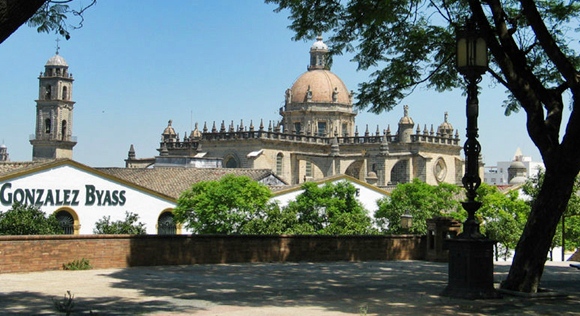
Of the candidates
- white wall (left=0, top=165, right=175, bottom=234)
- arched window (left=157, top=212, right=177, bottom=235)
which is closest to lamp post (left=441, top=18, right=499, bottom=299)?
white wall (left=0, top=165, right=175, bottom=234)

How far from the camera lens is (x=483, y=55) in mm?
11570

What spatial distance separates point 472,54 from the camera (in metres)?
11.6

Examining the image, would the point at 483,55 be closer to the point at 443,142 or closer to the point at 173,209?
the point at 173,209

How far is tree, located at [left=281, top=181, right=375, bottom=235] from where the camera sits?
39688mm

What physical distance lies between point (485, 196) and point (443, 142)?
138 ft

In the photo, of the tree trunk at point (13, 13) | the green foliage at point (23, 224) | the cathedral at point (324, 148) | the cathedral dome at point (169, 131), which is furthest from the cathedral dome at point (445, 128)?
the tree trunk at point (13, 13)

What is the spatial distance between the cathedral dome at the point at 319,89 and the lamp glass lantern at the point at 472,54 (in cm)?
8165

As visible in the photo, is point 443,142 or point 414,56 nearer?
point 414,56

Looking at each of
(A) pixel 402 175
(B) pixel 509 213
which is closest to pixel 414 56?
(B) pixel 509 213

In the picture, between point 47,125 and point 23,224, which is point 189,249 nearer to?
point 23,224

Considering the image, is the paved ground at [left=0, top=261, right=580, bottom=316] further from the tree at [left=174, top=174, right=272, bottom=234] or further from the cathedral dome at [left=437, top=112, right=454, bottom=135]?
the cathedral dome at [left=437, top=112, right=454, bottom=135]

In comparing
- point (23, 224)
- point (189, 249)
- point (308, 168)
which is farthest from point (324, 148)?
point (189, 249)

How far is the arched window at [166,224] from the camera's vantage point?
1793 inches

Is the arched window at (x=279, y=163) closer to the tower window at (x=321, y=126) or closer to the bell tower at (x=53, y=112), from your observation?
the tower window at (x=321, y=126)
